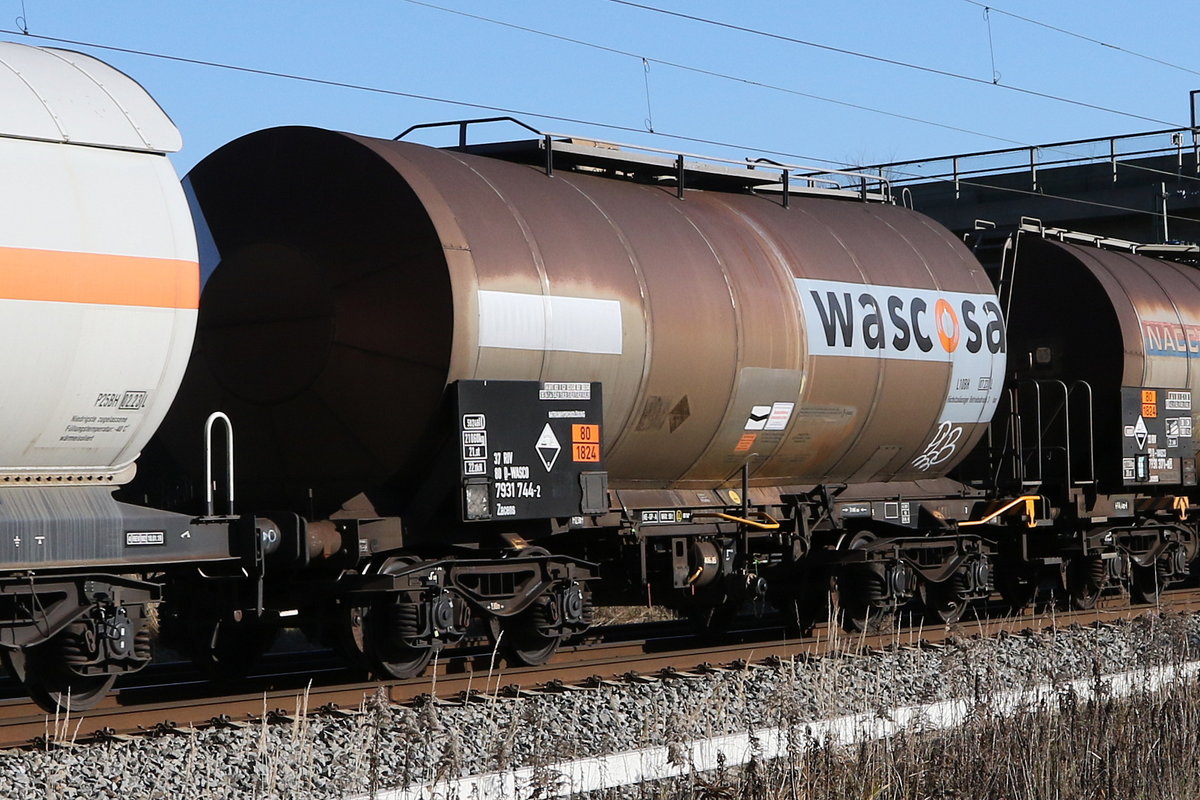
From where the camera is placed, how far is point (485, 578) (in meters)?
11.2

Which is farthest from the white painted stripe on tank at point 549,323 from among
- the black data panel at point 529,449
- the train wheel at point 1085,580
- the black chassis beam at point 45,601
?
the train wheel at point 1085,580

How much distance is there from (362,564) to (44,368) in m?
3.18

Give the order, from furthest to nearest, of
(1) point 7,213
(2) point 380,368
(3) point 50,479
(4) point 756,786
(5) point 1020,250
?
(5) point 1020,250 < (2) point 380,368 < (3) point 50,479 < (1) point 7,213 < (4) point 756,786

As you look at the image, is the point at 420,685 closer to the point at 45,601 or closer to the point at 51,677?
the point at 51,677

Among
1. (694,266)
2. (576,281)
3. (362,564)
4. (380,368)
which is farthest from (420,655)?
(694,266)

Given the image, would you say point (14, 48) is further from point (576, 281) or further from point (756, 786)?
point (756, 786)

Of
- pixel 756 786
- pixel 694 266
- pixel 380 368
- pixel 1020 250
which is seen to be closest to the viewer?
pixel 756 786

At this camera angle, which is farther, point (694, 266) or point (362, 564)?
point (694, 266)

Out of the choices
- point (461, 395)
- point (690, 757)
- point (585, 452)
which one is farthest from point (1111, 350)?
point (690, 757)

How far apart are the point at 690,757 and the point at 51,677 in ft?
14.5

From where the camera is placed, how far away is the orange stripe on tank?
769 cm

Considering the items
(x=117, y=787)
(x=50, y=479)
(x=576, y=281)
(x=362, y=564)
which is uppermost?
(x=576, y=281)

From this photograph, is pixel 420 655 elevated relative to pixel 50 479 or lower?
lower

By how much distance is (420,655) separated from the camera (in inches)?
431
